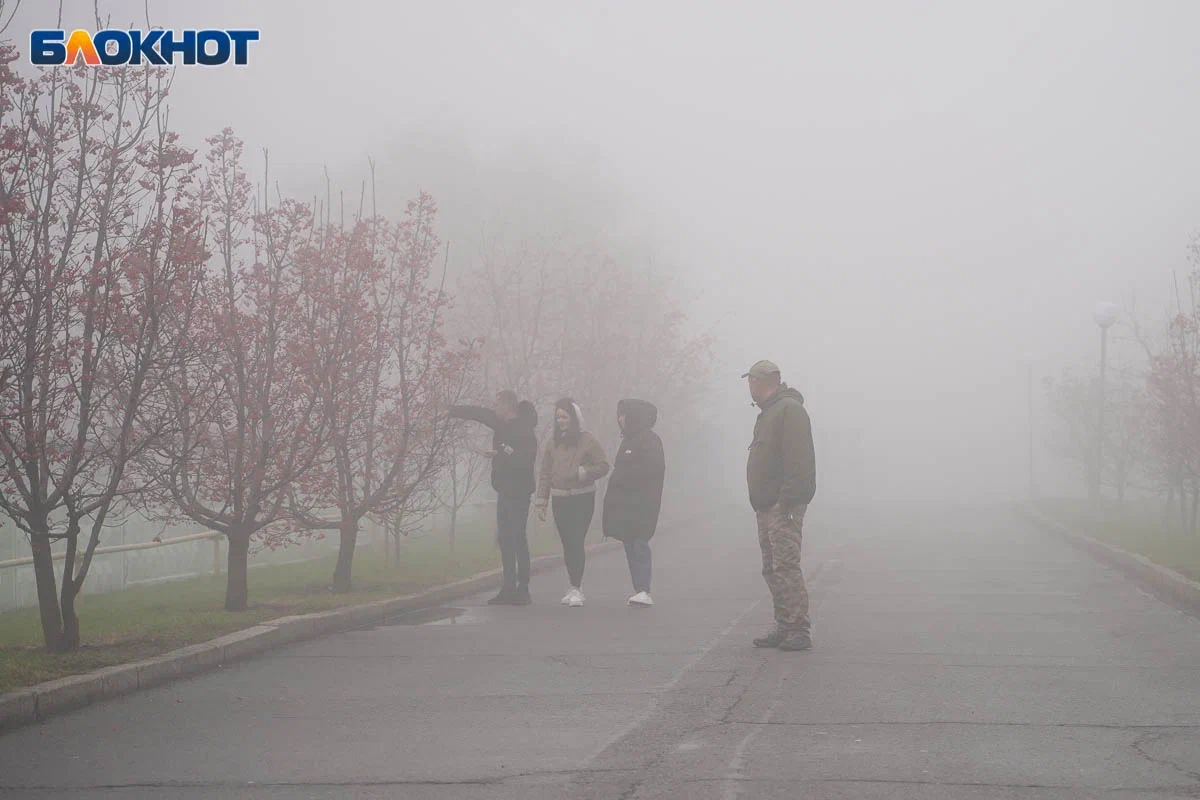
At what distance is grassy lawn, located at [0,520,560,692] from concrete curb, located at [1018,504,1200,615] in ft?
25.2

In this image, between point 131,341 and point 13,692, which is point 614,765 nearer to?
point 13,692

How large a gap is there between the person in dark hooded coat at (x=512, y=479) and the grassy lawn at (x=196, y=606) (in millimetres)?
1316

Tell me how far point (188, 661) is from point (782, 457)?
14.2 ft

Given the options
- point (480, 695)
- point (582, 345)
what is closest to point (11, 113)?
point (480, 695)

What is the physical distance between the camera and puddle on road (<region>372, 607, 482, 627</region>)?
1230 cm

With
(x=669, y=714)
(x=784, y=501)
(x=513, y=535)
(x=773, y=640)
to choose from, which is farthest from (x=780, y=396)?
(x=513, y=535)

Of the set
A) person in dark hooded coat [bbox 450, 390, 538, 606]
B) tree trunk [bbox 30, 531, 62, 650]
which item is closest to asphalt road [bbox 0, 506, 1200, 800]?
person in dark hooded coat [bbox 450, 390, 538, 606]

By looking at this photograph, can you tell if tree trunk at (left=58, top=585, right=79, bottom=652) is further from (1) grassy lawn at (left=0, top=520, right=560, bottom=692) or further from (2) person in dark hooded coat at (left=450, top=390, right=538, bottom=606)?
(2) person in dark hooded coat at (left=450, top=390, right=538, bottom=606)

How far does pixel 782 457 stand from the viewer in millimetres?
10008

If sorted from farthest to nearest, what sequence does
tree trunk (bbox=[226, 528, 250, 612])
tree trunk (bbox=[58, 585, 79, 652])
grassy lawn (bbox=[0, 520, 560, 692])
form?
tree trunk (bbox=[226, 528, 250, 612]) → tree trunk (bbox=[58, 585, 79, 652]) → grassy lawn (bbox=[0, 520, 560, 692])

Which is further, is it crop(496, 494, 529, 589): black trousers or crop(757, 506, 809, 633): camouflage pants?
crop(496, 494, 529, 589): black trousers

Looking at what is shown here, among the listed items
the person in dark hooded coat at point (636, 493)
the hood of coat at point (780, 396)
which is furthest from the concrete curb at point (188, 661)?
the hood of coat at point (780, 396)

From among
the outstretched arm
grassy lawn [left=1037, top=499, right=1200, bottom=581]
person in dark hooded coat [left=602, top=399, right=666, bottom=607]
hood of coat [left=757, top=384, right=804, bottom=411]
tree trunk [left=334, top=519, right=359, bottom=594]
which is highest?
the outstretched arm

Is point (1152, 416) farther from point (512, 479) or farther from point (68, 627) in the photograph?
point (68, 627)
